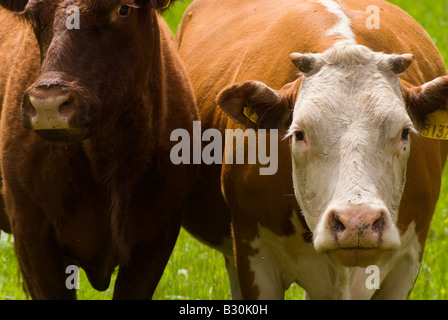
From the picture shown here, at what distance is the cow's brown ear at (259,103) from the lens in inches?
208

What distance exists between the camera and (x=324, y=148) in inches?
192

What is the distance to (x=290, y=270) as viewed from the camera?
5988mm

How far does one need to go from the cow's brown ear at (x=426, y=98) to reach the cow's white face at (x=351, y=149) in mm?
170

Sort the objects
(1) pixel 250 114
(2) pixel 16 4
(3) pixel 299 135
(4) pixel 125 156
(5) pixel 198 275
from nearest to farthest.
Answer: (3) pixel 299 135 < (1) pixel 250 114 < (2) pixel 16 4 < (4) pixel 125 156 < (5) pixel 198 275

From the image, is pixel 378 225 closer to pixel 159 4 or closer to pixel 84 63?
pixel 84 63

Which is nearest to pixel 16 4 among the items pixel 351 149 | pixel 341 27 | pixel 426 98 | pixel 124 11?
pixel 124 11

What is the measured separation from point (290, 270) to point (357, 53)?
4.93 feet

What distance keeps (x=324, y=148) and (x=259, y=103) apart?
58 cm

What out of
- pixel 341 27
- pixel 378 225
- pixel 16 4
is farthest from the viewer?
pixel 16 4

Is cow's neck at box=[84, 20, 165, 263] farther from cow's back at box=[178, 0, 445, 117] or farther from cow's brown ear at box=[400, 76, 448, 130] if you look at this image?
cow's brown ear at box=[400, 76, 448, 130]

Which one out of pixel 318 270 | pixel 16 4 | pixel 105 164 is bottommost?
pixel 318 270
